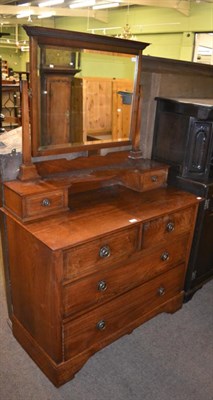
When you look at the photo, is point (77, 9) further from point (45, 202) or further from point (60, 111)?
point (45, 202)

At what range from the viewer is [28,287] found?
1.64 metres

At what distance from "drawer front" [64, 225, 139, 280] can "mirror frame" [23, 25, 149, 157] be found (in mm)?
574

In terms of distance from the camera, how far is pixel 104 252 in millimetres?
1527

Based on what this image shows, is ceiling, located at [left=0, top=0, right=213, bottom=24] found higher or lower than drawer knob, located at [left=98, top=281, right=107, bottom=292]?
higher

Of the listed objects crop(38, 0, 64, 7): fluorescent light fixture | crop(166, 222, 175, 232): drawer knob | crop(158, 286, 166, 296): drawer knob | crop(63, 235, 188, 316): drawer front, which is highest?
crop(38, 0, 64, 7): fluorescent light fixture

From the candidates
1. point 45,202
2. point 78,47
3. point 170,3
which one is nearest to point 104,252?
point 45,202

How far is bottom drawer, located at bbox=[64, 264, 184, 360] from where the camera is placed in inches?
62.2

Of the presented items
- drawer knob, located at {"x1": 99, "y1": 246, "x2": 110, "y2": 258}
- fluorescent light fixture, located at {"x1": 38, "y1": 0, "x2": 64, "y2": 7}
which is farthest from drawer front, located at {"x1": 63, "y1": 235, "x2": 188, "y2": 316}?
fluorescent light fixture, located at {"x1": 38, "y1": 0, "x2": 64, "y2": 7}

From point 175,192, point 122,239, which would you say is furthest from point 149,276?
point 175,192

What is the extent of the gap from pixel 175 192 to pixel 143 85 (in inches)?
30.1

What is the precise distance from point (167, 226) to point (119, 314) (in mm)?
559

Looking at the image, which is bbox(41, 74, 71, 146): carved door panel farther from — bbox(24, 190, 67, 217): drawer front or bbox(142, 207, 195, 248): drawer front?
bbox(142, 207, 195, 248): drawer front

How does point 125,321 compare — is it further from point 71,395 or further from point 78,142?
point 78,142

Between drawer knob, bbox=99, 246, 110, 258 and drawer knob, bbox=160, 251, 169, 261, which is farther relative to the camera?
drawer knob, bbox=160, 251, 169, 261
